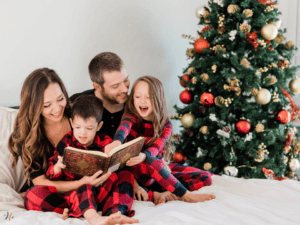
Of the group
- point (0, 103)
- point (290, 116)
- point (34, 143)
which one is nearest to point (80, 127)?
point (34, 143)

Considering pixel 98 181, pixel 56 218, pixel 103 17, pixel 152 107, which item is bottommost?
pixel 56 218

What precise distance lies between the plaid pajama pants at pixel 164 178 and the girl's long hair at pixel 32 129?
0.56m

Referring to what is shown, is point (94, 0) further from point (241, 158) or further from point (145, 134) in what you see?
point (241, 158)

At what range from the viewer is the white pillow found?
167 centimetres

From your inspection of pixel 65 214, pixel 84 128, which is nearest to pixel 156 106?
pixel 84 128

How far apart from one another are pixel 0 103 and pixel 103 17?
3.77ft

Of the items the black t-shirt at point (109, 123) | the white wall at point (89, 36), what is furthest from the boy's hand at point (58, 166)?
the white wall at point (89, 36)

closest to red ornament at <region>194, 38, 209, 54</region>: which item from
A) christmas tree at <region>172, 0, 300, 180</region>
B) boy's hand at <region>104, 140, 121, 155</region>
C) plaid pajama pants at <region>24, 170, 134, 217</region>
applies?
Answer: christmas tree at <region>172, 0, 300, 180</region>

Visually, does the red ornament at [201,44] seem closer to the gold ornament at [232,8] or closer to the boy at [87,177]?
the gold ornament at [232,8]

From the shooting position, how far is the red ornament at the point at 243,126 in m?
2.24

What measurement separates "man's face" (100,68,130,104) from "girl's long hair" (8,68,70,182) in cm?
38

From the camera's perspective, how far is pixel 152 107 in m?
1.76

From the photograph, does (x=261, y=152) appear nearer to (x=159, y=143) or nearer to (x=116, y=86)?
(x=159, y=143)

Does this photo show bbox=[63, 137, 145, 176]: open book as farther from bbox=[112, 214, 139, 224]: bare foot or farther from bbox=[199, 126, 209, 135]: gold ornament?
bbox=[199, 126, 209, 135]: gold ornament
